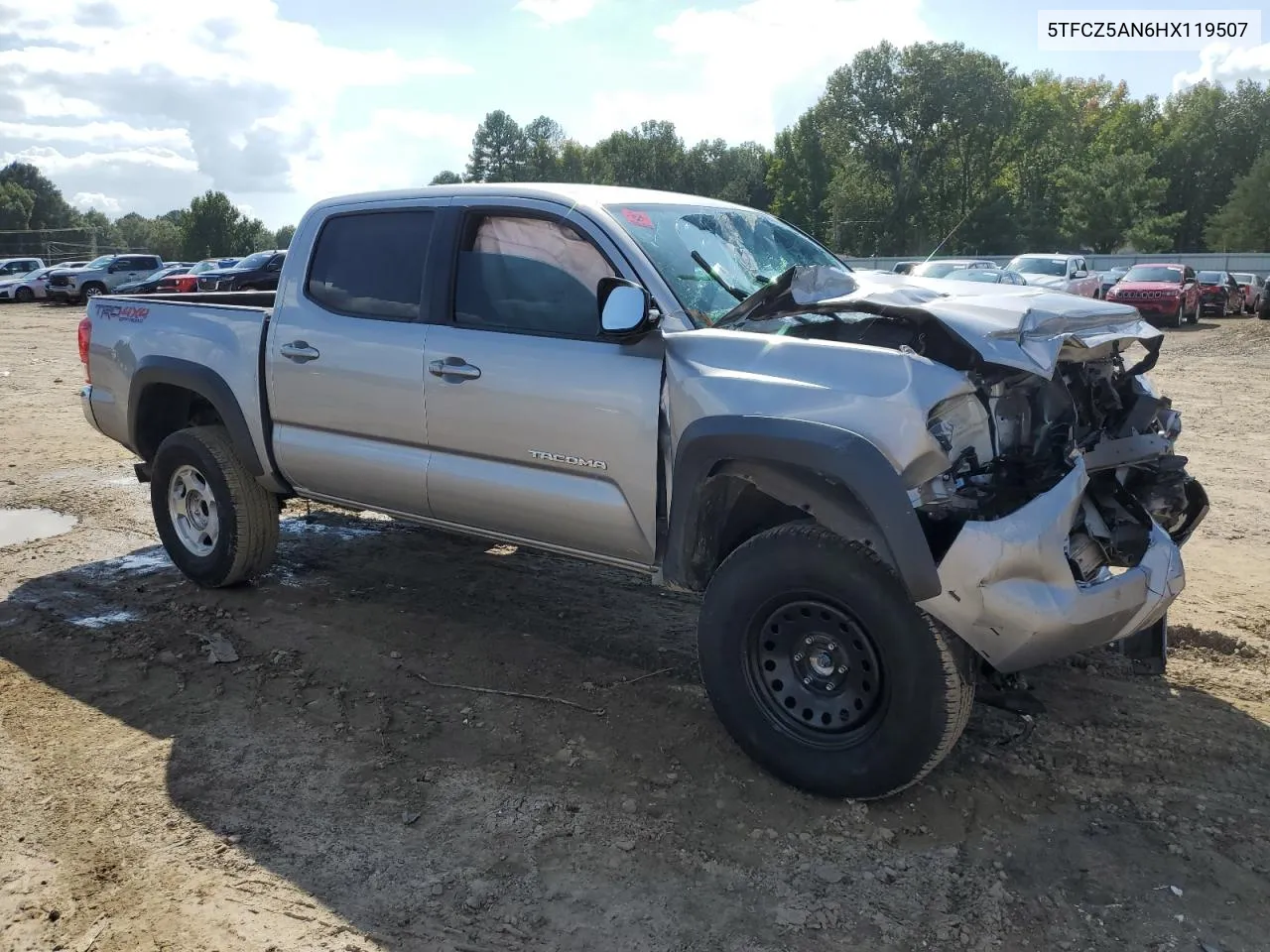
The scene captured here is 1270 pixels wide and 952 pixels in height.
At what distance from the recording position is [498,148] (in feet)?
365

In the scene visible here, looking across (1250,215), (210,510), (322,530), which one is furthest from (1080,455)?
(1250,215)

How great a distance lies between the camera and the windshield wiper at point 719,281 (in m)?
4.08

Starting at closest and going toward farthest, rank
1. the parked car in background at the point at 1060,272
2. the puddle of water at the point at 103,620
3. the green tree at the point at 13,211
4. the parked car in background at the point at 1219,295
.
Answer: the puddle of water at the point at 103,620
the parked car in background at the point at 1060,272
the parked car in background at the point at 1219,295
the green tree at the point at 13,211

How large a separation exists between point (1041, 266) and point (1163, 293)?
3.07 m

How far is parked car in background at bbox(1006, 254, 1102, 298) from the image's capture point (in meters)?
22.5

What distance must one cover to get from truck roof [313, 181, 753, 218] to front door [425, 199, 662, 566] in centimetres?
7

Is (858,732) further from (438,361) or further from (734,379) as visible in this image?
(438,361)

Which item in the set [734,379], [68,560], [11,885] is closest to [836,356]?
[734,379]

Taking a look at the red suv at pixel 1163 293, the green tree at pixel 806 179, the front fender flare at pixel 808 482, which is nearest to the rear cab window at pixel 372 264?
the front fender flare at pixel 808 482

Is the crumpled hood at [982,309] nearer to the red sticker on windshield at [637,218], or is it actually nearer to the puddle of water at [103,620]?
the red sticker on windshield at [637,218]

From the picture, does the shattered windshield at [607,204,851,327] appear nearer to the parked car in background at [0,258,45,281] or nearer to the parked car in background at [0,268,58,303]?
the parked car in background at [0,268,58,303]

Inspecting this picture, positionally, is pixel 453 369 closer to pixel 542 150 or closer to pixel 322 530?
pixel 322 530

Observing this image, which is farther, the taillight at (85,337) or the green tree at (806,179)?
the green tree at (806,179)

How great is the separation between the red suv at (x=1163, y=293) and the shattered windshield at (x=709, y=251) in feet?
71.8
